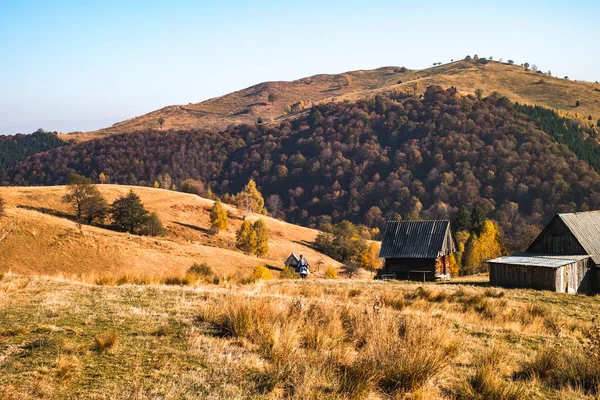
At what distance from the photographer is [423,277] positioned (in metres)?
43.3

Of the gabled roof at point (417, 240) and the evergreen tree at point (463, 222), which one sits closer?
the gabled roof at point (417, 240)

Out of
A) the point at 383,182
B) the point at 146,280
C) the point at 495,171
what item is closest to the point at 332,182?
the point at 383,182

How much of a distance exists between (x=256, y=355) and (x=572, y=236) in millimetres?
37941

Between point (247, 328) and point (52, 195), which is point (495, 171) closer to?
point (52, 195)

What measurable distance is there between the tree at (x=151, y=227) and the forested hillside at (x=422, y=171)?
57.8m

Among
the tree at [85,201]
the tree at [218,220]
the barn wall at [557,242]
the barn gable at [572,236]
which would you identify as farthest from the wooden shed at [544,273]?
the tree at [218,220]

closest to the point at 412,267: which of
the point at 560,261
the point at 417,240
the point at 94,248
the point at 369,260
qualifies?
the point at 417,240

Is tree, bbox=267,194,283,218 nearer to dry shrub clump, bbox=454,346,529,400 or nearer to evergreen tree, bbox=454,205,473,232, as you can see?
evergreen tree, bbox=454,205,473,232

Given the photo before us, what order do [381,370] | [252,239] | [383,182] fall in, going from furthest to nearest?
1. [383,182]
2. [252,239]
3. [381,370]

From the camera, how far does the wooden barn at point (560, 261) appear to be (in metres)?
33.3

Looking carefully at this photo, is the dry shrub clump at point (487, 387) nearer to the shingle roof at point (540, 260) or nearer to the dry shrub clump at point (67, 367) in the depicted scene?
the dry shrub clump at point (67, 367)

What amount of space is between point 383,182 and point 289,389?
16335cm

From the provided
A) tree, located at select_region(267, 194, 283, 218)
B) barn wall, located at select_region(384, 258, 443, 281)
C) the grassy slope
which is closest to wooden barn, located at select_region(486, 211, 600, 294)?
barn wall, located at select_region(384, 258, 443, 281)

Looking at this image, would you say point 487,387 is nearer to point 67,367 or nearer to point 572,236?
point 67,367
